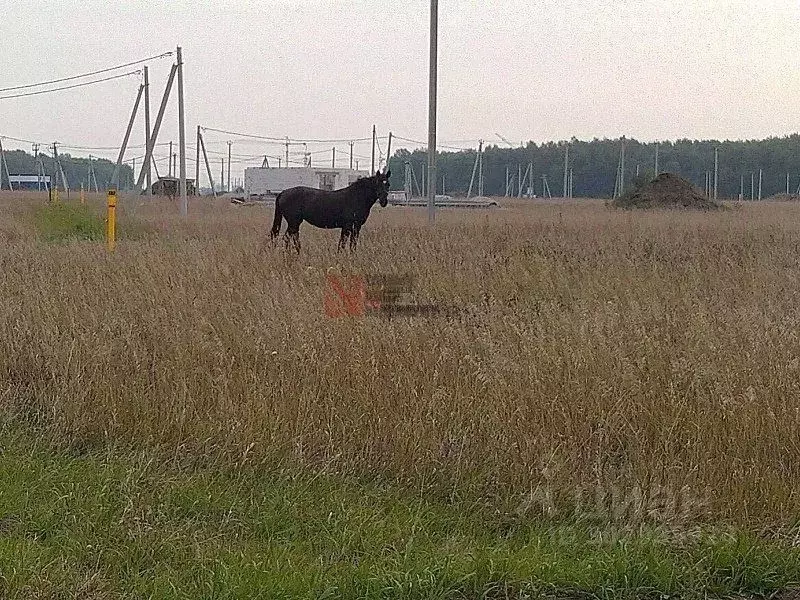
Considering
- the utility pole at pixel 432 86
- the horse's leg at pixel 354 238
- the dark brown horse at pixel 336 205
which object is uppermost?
the utility pole at pixel 432 86

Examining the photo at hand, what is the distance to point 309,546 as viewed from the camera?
385cm

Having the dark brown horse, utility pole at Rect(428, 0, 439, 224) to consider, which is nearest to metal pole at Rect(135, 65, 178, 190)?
utility pole at Rect(428, 0, 439, 224)

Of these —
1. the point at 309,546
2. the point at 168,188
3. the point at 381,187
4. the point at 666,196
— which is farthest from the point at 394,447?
the point at 168,188

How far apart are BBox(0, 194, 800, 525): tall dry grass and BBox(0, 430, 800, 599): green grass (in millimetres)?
329

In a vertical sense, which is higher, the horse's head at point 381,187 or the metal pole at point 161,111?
the metal pole at point 161,111

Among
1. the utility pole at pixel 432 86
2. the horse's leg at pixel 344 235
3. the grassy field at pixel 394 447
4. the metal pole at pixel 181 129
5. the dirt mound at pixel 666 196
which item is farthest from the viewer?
the dirt mound at pixel 666 196

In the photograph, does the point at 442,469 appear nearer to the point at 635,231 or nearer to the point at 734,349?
the point at 734,349

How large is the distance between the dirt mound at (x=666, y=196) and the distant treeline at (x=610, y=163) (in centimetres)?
4573

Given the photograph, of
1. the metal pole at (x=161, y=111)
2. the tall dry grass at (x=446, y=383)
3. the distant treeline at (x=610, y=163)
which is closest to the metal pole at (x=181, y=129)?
the metal pole at (x=161, y=111)

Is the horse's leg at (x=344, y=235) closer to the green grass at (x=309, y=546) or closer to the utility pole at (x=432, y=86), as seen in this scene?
the utility pole at (x=432, y=86)

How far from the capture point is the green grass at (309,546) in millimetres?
3449

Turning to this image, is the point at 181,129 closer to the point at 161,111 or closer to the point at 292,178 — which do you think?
the point at 161,111

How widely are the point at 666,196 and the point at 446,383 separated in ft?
127

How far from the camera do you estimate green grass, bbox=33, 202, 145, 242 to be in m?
18.8
